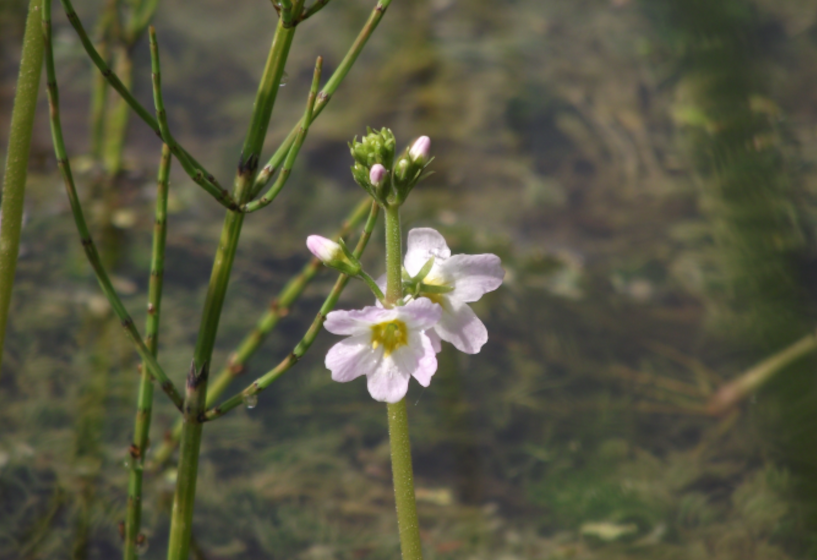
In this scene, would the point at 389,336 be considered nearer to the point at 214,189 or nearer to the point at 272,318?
the point at 214,189

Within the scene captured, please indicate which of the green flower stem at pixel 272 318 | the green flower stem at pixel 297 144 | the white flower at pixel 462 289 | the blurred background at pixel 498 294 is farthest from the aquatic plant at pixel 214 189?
the blurred background at pixel 498 294

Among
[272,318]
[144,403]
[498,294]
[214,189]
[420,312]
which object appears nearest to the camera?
[420,312]

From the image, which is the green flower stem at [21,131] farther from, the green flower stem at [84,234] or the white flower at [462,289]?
the white flower at [462,289]

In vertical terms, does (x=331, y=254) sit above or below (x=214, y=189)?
below

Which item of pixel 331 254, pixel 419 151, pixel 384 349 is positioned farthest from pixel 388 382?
pixel 419 151

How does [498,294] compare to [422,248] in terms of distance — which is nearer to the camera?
[422,248]

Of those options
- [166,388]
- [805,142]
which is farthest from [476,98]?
[166,388]
